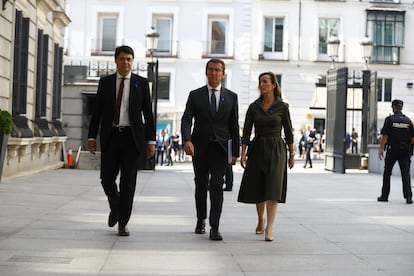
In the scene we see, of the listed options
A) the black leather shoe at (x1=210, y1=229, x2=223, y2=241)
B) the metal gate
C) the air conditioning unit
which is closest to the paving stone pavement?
the black leather shoe at (x1=210, y1=229, x2=223, y2=241)

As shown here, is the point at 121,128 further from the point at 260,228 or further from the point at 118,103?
the point at 260,228

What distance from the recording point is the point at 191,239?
7.85m

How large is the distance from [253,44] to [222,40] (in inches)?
70.1

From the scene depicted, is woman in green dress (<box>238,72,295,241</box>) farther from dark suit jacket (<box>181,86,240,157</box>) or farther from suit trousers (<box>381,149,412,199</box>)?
suit trousers (<box>381,149,412,199</box>)

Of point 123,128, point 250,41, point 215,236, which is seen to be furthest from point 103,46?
point 215,236

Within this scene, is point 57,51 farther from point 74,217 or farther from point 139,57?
point 139,57

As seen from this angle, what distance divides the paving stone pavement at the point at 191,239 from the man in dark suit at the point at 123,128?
515mm

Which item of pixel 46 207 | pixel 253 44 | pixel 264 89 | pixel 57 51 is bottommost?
pixel 46 207

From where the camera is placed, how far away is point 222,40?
141ft

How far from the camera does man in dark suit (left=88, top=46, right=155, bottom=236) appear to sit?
7875 millimetres

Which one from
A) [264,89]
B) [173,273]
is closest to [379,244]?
[264,89]

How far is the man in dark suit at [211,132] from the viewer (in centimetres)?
806

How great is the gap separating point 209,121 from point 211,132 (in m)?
0.13

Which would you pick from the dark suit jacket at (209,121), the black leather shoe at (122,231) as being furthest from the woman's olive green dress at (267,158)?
the black leather shoe at (122,231)
